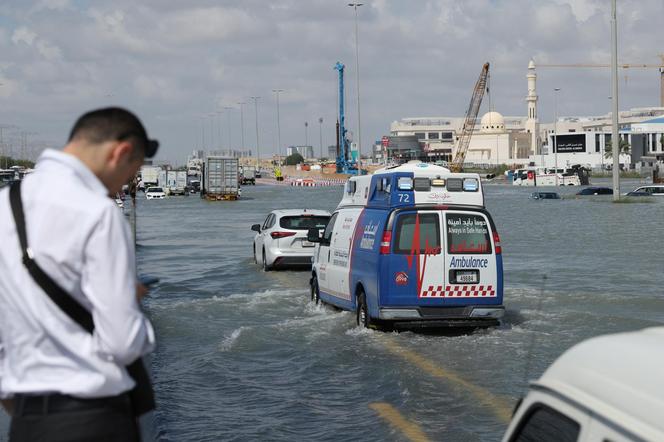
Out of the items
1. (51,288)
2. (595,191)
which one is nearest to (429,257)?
(51,288)

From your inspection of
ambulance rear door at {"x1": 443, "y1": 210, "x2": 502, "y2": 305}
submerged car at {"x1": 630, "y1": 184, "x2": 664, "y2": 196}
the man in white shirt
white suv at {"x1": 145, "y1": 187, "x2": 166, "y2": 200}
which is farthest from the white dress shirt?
white suv at {"x1": 145, "y1": 187, "x2": 166, "y2": 200}

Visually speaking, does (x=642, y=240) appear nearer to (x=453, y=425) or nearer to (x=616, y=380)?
(x=453, y=425)

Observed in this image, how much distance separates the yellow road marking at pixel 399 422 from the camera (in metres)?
8.76

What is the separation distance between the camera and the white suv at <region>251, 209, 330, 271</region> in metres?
24.4

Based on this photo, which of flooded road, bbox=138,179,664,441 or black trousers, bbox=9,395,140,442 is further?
flooded road, bbox=138,179,664,441

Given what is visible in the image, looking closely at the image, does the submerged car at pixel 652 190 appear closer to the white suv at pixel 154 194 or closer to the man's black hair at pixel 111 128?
the white suv at pixel 154 194

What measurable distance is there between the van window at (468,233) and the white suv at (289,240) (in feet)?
33.4

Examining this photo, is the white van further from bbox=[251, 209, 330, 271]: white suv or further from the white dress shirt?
bbox=[251, 209, 330, 271]: white suv

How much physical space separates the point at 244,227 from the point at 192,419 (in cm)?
3839

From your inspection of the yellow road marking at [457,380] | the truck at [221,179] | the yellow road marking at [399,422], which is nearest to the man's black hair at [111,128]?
the yellow road marking at [399,422]

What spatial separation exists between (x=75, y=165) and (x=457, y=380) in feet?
26.7

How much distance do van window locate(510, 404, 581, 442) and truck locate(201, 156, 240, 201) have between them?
8632 centimetres

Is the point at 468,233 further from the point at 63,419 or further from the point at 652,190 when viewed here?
the point at 652,190

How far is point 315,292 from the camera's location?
17469 millimetres
